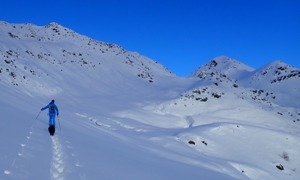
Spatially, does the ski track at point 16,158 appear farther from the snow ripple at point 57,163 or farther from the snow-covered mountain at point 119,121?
the snow ripple at point 57,163

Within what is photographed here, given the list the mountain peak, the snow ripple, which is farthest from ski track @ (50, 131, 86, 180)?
the mountain peak

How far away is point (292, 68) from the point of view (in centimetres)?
11900

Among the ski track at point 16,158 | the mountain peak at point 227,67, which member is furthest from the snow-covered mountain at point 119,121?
the mountain peak at point 227,67

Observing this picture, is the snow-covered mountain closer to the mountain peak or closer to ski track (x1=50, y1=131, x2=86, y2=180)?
ski track (x1=50, y1=131, x2=86, y2=180)

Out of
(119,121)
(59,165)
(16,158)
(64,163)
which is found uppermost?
(119,121)

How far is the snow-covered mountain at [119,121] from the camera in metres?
12.1

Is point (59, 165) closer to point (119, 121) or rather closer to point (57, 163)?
point (57, 163)

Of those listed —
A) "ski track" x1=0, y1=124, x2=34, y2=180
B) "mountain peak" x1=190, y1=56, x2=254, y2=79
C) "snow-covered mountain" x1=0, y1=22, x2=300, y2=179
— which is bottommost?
"ski track" x1=0, y1=124, x2=34, y2=180

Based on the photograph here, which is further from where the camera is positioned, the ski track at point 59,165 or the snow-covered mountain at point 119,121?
the snow-covered mountain at point 119,121

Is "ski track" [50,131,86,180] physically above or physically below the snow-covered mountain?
below

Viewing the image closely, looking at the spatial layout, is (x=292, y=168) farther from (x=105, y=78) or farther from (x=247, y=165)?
(x=105, y=78)

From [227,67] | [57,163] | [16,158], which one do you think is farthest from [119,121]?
[227,67]

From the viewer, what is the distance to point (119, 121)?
112 ft

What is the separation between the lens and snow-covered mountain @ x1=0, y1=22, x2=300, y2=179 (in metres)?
12.1
